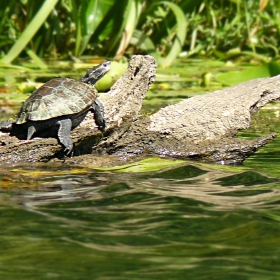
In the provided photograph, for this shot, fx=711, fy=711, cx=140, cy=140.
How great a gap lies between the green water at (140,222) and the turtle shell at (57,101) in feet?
0.87

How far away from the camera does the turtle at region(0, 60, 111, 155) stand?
3627mm

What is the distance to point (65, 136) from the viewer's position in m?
3.60

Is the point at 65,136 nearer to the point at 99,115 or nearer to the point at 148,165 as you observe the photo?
the point at 99,115

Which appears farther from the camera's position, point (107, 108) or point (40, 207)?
point (107, 108)

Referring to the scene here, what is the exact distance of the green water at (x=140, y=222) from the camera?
2.13 metres

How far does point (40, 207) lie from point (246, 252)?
0.89 meters

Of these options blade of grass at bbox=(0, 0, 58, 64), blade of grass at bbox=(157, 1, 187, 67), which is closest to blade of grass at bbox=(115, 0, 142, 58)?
blade of grass at bbox=(157, 1, 187, 67)

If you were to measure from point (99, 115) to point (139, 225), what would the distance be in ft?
4.13

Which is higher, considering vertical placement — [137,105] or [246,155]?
[137,105]

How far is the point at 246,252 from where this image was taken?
226 centimetres

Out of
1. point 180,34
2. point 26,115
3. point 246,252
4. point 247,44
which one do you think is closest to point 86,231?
point 246,252

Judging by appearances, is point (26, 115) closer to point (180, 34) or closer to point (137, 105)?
point (137, 105)

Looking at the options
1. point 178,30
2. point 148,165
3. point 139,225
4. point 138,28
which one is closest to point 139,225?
point 139,225

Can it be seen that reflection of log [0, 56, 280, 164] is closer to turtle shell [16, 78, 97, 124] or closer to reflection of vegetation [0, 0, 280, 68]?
turtle shell [16, 78, 97, 124]
